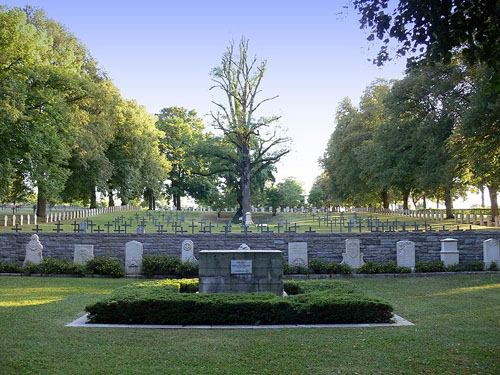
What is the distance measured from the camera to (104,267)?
1728 centimetres

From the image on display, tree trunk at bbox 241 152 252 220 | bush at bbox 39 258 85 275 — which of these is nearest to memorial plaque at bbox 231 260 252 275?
bush at bbox 39 258 85 275

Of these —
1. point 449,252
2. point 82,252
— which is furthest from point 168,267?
point 449,252

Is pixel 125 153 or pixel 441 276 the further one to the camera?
pixel 125 153

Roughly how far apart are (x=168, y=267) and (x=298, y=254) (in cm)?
484

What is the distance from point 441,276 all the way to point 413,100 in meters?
16.5

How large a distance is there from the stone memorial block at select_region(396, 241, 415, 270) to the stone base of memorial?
8247mm

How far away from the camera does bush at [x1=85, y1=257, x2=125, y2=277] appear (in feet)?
56.7

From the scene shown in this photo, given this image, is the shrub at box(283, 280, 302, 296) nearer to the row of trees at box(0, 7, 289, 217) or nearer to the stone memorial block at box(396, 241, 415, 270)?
the stone memorial block at box(396, 241, 415, 270)

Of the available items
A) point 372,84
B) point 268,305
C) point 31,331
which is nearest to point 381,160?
point 372,84

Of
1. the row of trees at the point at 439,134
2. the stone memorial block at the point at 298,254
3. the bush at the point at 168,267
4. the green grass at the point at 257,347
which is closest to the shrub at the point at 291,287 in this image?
the green grass at the point at 257,347

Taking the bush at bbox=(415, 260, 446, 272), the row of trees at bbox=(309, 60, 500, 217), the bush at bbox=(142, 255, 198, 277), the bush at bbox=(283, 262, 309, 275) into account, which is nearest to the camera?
the bush at bbox=(142, 255, 198, 277)

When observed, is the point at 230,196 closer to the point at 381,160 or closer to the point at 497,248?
the point at 381,160

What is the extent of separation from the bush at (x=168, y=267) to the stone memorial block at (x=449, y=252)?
9.36 m

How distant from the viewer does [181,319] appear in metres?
9.26
